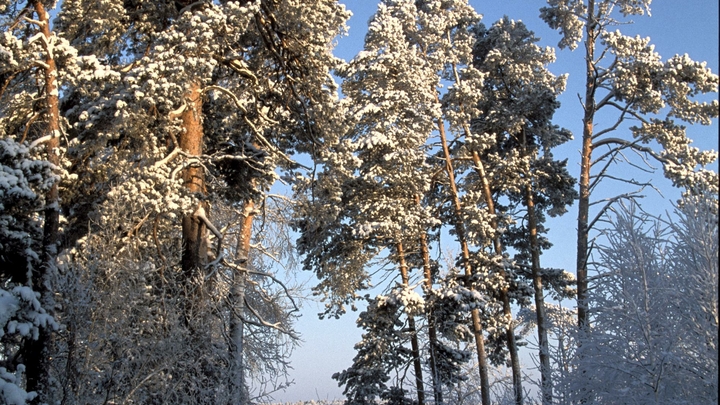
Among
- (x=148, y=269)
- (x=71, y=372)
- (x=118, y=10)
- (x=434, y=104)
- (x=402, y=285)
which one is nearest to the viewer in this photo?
(x=71, y=372)

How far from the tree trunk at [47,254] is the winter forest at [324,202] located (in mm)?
35

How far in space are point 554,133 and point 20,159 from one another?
53.6 feet

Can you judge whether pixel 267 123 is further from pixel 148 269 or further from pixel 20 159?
pixel 20 159

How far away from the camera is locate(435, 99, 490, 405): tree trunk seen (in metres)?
17.3

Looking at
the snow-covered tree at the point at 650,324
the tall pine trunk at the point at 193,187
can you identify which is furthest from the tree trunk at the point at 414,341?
the snow-covered tree at the point at 650,324

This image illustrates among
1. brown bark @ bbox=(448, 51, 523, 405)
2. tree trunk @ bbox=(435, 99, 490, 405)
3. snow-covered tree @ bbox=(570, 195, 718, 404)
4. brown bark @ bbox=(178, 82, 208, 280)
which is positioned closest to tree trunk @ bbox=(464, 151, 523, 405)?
brown bark @ bbox=(448, 51, 523, 405)

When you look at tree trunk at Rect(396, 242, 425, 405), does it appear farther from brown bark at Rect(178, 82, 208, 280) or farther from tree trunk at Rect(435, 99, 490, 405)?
brown bark at Rect(178, 82, 208, 280)

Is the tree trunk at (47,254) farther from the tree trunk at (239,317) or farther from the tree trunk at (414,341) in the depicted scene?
the tree trunk at (414,341)

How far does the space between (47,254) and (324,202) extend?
566cm

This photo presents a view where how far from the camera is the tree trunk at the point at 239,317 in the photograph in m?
10.8

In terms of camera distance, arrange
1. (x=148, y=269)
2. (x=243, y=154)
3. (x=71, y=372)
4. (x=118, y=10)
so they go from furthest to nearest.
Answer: (x=243, y=154) < (x=118, y=10) < (x=148, y=269) < (x=71, y=372)

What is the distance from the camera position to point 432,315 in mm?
17734

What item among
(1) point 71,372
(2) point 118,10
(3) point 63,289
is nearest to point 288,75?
(2) point 118,10

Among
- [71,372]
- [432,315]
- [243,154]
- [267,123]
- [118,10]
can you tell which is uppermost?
[118,10]
